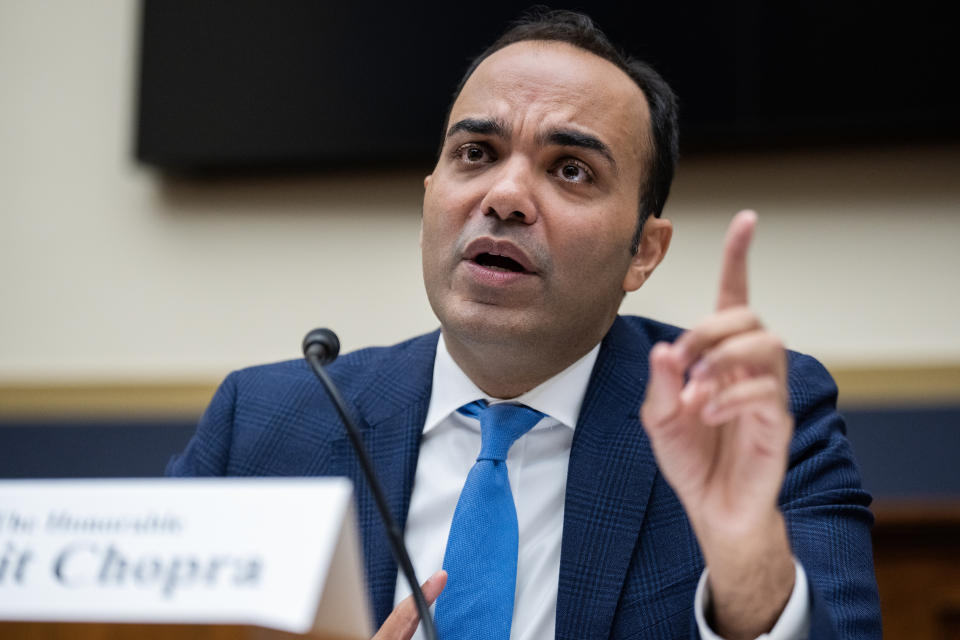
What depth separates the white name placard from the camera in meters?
0.71

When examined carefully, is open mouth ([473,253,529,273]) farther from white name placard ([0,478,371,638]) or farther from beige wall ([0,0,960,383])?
beige wall ([0,0,960,383])

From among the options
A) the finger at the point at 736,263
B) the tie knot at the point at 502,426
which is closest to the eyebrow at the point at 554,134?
the tie knot at the point at 502,426

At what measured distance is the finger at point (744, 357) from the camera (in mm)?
880

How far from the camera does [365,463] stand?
0.99m

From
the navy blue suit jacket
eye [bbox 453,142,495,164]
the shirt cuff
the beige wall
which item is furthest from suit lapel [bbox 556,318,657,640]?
the beige wall

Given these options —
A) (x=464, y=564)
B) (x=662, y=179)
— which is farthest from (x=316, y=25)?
(x=464, y=564)

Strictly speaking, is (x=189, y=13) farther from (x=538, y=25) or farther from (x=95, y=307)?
(x=538, y=25)

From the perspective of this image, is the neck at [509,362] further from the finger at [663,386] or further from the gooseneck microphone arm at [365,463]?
the finger at [663,386]

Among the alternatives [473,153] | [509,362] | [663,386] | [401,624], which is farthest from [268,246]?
[663,386]

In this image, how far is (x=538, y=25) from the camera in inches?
69.6

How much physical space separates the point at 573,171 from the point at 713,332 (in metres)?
0.70

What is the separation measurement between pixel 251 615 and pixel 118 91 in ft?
8.53

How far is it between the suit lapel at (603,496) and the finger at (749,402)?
46 cm

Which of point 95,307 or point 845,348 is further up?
point 845,348
